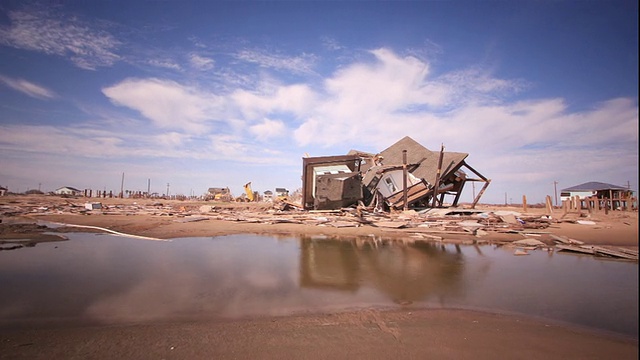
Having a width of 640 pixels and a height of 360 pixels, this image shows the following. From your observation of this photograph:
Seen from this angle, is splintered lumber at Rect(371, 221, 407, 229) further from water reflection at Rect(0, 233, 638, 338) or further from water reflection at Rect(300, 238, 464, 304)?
water reflection at Rect(0, 233, 638, 338)

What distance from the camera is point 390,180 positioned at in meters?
24.7

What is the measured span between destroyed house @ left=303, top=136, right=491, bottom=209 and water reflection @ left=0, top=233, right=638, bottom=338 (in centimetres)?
1280

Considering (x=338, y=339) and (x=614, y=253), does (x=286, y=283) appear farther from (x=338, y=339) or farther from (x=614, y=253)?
(x=614, y=253)

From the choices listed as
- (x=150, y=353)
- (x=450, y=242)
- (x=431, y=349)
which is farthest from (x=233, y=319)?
(x=450, y=242)

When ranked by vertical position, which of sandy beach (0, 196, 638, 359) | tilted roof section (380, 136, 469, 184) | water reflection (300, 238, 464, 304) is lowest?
water reflection (300, 238, 464, 304)

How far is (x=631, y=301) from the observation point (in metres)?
5.10

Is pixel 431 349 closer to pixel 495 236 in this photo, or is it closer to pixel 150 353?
pixel 150 353

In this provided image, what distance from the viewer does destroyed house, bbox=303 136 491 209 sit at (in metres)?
22.3

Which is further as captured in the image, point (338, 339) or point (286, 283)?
point (286, 283)

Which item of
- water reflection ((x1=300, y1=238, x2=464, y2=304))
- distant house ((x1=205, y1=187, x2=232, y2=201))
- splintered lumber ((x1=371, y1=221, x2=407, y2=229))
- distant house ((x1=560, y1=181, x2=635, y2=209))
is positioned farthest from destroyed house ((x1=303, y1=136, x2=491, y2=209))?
distant house ((x1=205, y1=187, x2=232, y2=201))

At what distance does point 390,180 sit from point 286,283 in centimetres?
2010

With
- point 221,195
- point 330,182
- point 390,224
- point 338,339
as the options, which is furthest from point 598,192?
point 221,195

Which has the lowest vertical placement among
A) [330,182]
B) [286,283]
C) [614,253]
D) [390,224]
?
[286,283]

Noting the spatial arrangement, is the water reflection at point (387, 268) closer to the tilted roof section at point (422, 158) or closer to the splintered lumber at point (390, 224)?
the splintered lumber at point (390, 224)
